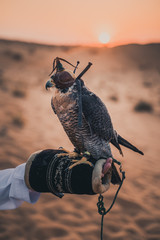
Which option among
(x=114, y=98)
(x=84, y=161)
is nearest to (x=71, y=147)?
A: (x=84, y=161)

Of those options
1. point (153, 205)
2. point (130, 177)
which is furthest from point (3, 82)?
point (153, 205)

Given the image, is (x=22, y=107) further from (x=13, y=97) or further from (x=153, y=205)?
(x=153, y=205)

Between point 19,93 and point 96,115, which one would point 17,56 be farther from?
point 96,115

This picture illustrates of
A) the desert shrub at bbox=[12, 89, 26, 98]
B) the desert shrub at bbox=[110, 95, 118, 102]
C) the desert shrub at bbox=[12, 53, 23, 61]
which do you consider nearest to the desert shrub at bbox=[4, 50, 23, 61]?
the desert shrub at bbox=[12, 53, 23, 61]

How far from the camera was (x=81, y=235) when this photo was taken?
4.12m

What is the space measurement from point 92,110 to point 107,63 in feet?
71.7

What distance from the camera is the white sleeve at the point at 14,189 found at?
5.98 ft

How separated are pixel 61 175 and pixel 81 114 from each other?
1.45 feet

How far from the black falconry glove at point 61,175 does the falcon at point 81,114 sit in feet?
0.26

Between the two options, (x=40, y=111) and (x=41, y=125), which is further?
(x=40, y=111)

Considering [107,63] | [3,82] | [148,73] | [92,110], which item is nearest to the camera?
[92,110]

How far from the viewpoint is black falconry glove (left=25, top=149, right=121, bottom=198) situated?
5.55 feet

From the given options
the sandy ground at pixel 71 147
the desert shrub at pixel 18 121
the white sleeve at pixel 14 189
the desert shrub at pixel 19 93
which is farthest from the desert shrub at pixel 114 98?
the white sleeve at pixel 14 189

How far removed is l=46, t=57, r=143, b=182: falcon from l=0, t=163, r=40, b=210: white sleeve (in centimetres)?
41
